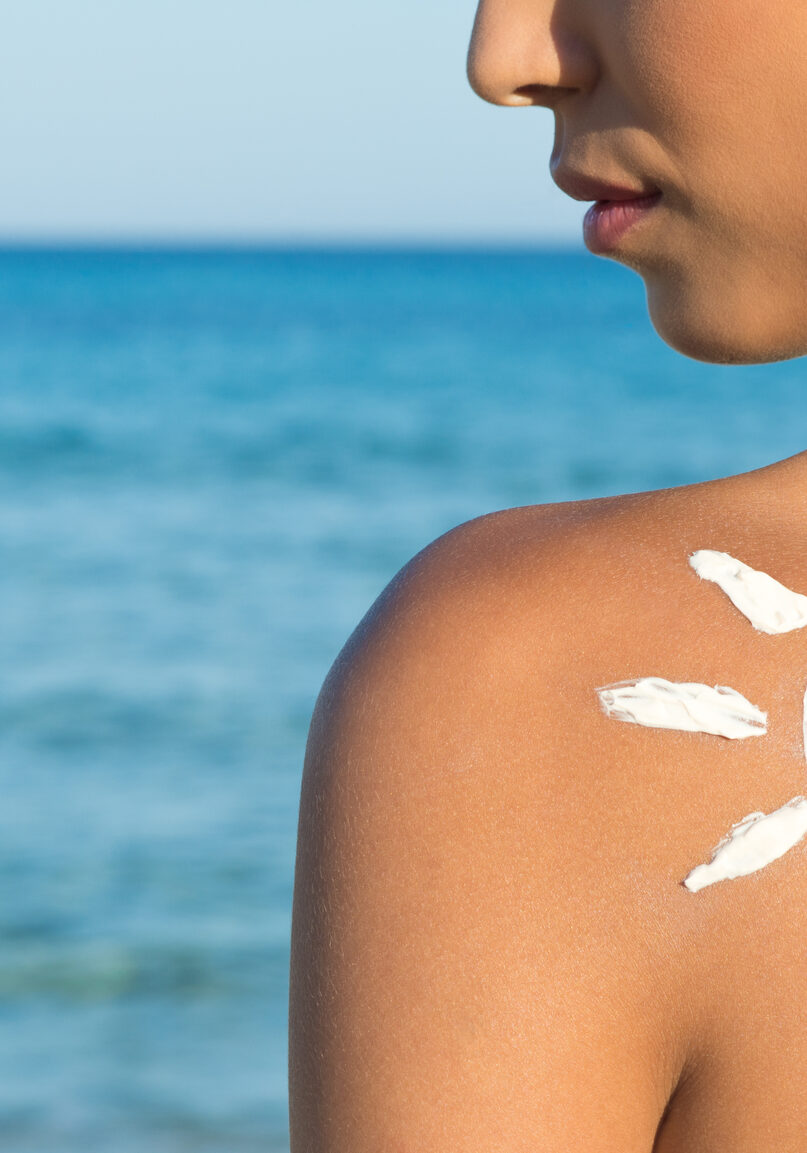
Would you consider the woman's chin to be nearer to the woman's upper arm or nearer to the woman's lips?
the woman's lips

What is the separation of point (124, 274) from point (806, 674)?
2825 inches

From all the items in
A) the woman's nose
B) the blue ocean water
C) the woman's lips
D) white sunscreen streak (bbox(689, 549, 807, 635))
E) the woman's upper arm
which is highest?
the blue ocean water

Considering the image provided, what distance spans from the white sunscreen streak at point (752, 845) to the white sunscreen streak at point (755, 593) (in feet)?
0.29

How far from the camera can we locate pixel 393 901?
695mm

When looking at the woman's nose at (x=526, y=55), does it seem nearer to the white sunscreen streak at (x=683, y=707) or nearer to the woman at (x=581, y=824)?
the woman at (x=581, y=824)

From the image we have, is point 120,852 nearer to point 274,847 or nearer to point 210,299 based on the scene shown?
point 274,847

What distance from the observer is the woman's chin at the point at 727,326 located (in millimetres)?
826

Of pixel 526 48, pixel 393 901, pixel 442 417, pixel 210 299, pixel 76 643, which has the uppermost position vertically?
pixel 210 299

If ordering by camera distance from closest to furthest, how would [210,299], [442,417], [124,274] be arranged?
[442,417]
[210,299]
[124,274]

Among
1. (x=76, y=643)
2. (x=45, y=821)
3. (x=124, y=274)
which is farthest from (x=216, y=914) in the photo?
(x=124, y=274)

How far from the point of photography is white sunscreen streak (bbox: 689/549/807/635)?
0.73 meters

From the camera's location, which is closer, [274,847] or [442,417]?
[274,847]

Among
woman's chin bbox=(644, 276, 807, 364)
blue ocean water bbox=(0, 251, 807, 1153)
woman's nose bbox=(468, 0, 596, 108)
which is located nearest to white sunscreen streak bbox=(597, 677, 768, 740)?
woman's chin bbox=(644, 276, 807, 364)

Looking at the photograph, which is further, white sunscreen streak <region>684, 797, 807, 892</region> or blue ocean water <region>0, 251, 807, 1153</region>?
blue ocean water <region>0, 251, 807, 1153</region>
